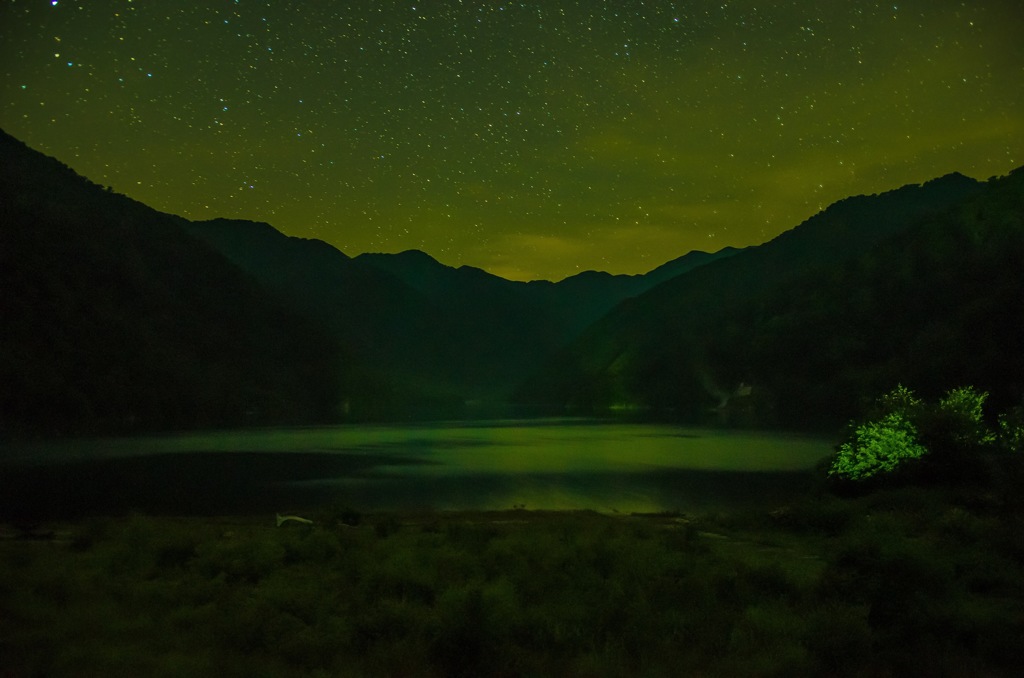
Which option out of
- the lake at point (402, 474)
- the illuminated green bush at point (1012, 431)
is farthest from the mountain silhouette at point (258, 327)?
the illuminated green bush at point (1012, 431)

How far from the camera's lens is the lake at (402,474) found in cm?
2961

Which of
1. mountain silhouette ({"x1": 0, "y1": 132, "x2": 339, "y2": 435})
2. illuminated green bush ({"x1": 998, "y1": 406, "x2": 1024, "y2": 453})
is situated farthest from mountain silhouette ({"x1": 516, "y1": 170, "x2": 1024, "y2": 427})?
mountain silhouette ({"x1": 0, "y1": 132, "x2": 339, "y2": 435})

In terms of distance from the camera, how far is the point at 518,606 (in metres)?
8.63

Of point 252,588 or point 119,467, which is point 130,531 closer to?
point 252,588

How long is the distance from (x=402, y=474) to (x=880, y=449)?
91.6 ft

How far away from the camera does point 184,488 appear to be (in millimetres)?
35125

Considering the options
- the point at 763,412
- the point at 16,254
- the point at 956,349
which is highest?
the point at 16,254

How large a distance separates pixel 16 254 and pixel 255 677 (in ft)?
338

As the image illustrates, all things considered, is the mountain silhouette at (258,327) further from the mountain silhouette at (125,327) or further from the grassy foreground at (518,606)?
the grassy foreground at (518,606)

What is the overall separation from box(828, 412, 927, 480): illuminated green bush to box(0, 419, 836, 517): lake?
687 centimetres

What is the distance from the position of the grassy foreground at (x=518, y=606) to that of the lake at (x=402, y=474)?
10.1 m

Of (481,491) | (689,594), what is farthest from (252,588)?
(481,491)

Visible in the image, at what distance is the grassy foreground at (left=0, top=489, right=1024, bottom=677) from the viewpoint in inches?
277

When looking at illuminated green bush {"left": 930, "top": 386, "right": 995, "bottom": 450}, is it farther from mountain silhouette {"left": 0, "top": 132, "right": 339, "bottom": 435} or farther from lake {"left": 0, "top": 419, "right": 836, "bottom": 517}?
mountain silhouette {"left": 0, "top": 132, "right": 339, "bottom": 435}
